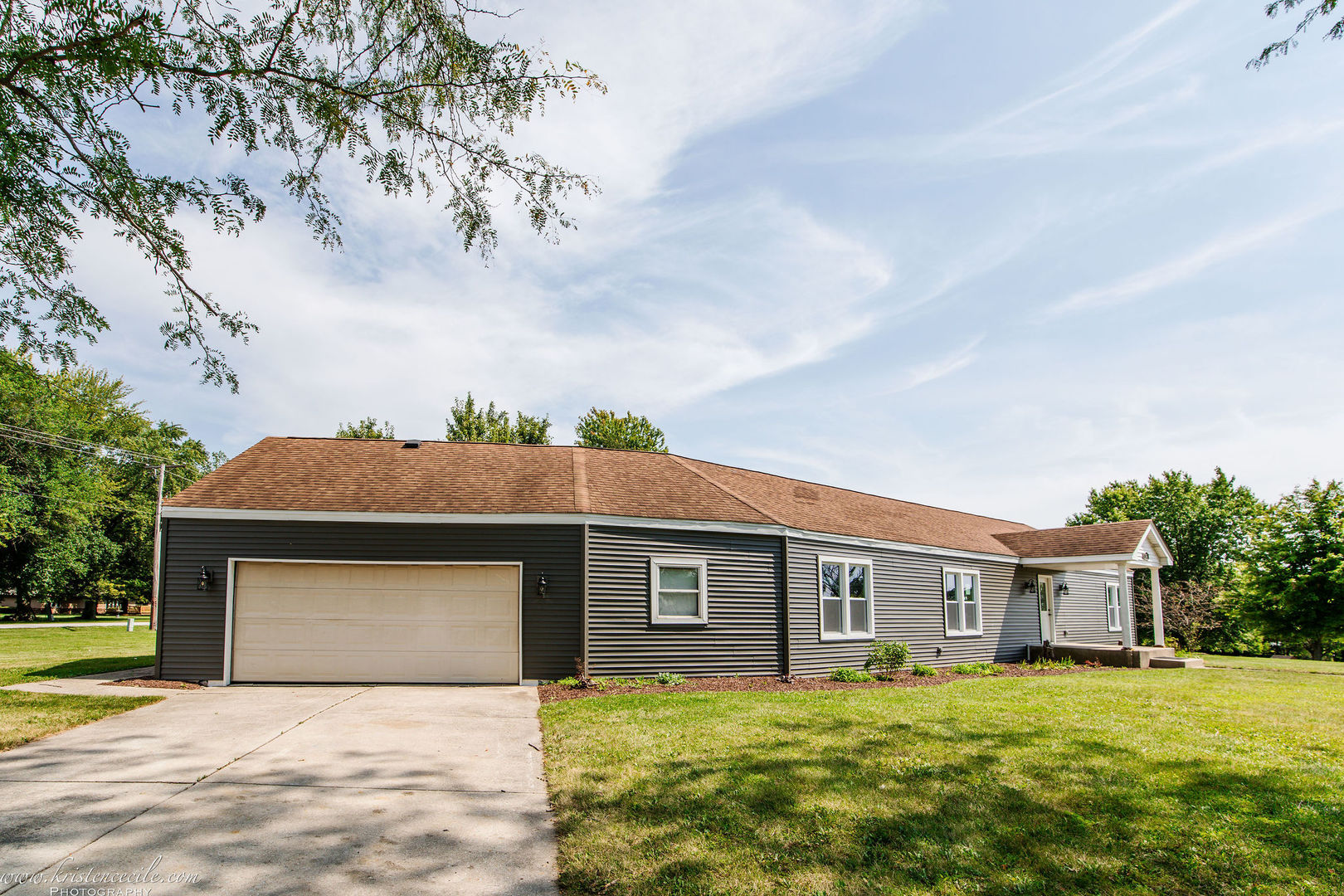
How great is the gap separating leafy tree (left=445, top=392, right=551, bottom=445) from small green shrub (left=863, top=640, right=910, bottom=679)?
2763 cm

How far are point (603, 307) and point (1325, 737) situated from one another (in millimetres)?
13578

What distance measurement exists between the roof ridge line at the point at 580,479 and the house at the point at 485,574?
0.20ft

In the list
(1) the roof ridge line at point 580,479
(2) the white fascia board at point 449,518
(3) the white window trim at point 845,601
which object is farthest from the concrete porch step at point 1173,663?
(1) the roof ridge line at point 580,479

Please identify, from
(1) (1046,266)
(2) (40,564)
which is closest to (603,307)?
(1) (1046,266)

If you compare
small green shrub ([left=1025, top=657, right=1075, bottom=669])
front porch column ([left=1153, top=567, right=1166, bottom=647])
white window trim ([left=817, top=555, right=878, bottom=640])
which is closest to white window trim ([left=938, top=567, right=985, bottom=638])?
small green shrub ([left=1025, top=657, right=1075, bottom=669])

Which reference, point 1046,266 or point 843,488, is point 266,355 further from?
point 843,488

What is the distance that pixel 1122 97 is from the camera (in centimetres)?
916

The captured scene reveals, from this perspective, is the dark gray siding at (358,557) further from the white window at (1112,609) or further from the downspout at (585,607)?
the white window at (1112,609)

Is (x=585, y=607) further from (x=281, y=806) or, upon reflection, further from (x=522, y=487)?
(x=281, y=806)

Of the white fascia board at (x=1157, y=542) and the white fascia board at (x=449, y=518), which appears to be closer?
the white fascia board at (x=449, y=518)

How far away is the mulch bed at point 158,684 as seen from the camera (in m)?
11.8

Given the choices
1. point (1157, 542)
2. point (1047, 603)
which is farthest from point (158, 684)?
point (1157, 542)

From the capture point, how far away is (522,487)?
47.0ft

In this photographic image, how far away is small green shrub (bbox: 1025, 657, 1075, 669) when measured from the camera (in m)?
18.7
